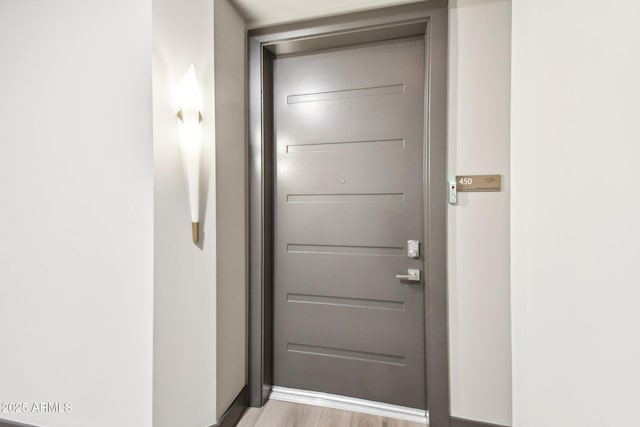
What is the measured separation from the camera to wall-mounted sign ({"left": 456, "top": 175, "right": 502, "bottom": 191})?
1.24 metres

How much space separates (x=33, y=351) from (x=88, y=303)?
1.53ft

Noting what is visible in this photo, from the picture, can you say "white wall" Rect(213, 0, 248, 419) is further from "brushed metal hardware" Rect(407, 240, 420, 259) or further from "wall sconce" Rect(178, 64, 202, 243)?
"brushed metal hardware" Rect(407, 240, 420, 259)

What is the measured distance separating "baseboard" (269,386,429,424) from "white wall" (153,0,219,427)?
1.70 feet

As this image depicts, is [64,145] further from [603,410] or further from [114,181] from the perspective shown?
[603,410]

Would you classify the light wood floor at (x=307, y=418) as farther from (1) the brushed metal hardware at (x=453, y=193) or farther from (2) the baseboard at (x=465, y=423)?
(1) the brushed metal hardware at (x=453, y=193)

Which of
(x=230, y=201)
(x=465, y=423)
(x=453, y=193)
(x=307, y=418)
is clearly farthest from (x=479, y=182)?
(x=307, y=418)

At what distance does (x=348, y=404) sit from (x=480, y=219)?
138 centimetres

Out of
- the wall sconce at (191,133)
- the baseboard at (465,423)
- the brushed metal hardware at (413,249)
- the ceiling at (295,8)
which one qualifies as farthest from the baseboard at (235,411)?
the ceiling at (295,8)

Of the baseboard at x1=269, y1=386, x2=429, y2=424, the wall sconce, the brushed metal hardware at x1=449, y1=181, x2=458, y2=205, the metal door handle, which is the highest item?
the wall sconce

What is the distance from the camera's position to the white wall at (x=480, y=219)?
124 centimetres

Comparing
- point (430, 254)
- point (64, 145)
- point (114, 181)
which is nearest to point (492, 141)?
point (430, 254)

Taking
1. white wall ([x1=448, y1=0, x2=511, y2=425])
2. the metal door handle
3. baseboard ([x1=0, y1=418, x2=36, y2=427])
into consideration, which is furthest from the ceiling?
baseboard ([x1=0, y1=418, x2=36, y2=427])

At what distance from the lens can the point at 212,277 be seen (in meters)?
1.26

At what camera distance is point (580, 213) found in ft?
1.65
